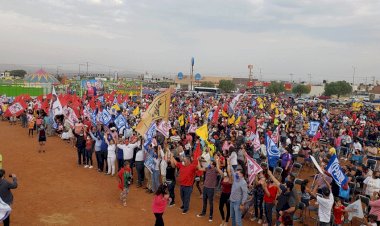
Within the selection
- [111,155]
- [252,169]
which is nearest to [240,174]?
[252,169]

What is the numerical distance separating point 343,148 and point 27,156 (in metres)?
16.4

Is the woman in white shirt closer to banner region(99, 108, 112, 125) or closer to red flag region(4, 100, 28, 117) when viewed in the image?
banner region(99, 108, 112, 125)

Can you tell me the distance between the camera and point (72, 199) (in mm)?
10812

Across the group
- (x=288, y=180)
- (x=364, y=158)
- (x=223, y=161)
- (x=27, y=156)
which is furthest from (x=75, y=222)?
(x=364, y=158)

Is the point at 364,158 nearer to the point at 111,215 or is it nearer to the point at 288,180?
the point at 288,180

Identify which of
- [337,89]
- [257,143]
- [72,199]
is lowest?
[72,199]

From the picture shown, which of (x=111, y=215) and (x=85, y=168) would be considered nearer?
(x=111, y=215)

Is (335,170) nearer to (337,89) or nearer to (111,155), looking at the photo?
(111,155)

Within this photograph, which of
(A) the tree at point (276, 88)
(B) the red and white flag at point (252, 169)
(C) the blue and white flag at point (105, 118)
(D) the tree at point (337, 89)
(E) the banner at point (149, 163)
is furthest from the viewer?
(A) the tree at point (276, 88)

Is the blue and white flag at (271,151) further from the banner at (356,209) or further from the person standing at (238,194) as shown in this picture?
the person standing at (238,194)

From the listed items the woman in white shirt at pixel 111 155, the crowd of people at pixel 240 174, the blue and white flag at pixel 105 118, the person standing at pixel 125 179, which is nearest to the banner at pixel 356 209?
the crowd of people at pixel 240 174

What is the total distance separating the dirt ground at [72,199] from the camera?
940 cm

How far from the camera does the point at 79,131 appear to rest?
14383mm

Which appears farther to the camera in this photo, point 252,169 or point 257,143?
point 257,143
